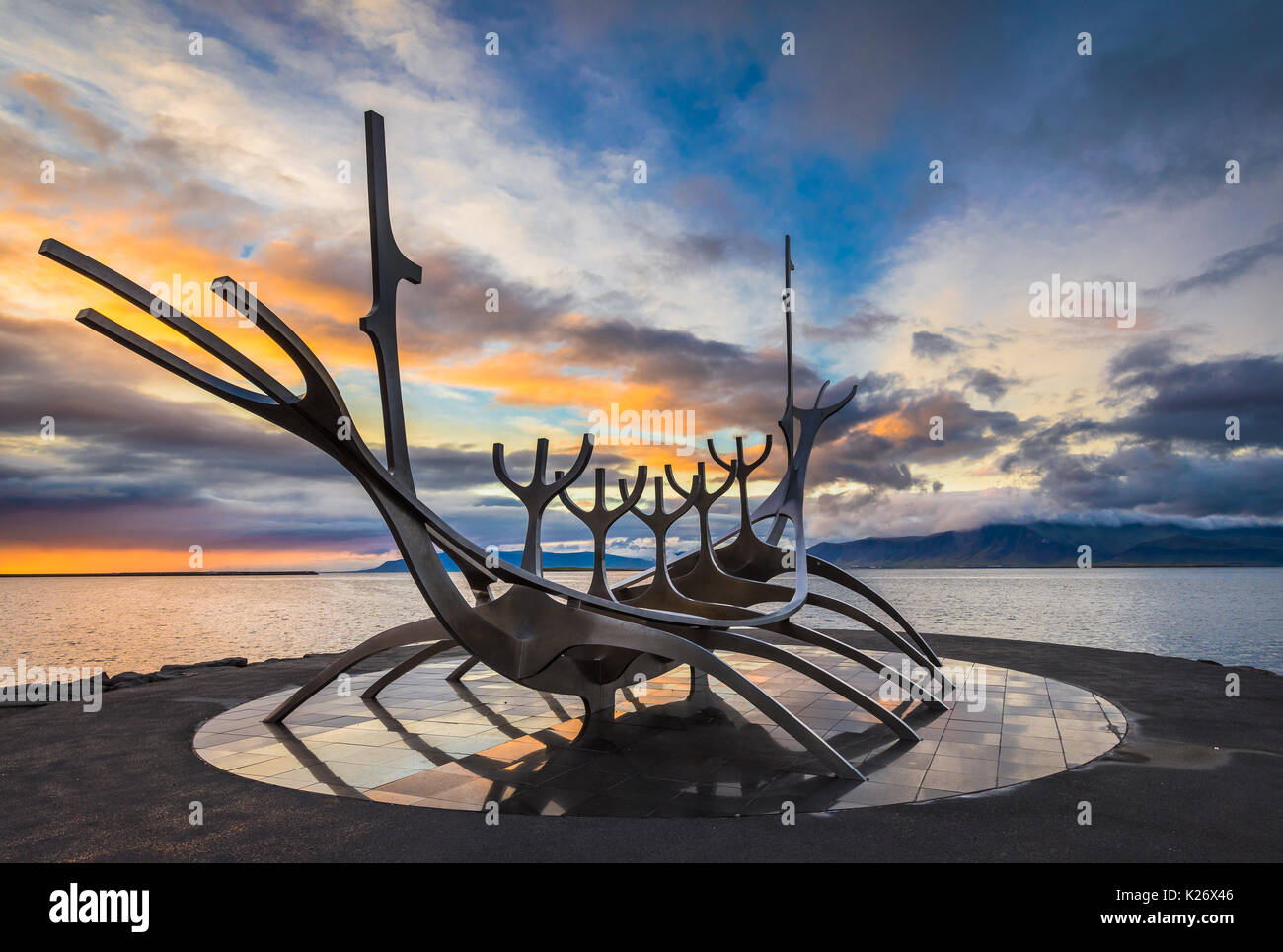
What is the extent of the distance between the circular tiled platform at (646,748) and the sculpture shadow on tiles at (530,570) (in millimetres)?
499

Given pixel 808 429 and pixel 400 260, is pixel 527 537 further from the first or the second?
pixel 808 429

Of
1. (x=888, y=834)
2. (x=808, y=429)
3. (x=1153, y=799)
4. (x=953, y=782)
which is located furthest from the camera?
(x=808, y=429)

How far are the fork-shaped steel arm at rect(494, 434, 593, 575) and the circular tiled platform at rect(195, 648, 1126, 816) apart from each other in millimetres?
2438

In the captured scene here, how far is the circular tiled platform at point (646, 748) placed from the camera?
7.66 m

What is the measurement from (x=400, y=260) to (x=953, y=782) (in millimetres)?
8360

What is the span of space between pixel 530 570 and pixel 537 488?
1.25 meters

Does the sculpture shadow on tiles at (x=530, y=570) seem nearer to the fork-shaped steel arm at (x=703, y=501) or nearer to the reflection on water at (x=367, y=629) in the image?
the fork-shaped steel arm at (x=703, y=501)

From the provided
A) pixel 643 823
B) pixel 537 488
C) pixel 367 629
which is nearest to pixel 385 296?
pixel 537 488

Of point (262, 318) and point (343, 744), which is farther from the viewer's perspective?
point (343, 744)

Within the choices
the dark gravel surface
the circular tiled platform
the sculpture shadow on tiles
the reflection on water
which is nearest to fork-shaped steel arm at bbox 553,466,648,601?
the sculpture shadow on tiles

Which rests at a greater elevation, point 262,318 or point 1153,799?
point 262,318

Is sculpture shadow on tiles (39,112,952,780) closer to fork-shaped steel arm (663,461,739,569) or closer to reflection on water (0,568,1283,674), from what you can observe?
fork-shaped steel arm (663,461,739,569)
